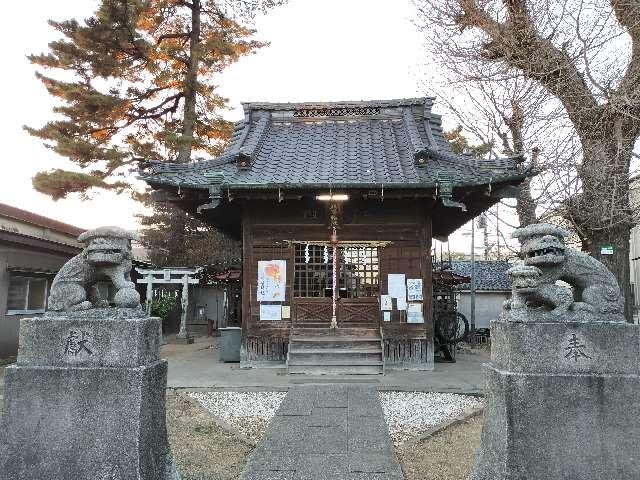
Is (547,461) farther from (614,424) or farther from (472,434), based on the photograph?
(472,434)

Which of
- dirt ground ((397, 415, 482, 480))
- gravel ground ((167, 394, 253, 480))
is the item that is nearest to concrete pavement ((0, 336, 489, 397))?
gravel ground ((167, 394, 253, 480))

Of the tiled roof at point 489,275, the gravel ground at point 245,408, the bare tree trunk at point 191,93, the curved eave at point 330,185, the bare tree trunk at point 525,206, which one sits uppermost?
the bare tree trunk at point 191,93

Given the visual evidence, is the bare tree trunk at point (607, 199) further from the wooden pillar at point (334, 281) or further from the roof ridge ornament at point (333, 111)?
the roof ridge ornament at point (333, 111)

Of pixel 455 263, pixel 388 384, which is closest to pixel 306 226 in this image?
pixel 388 384

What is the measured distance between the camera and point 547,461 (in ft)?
11.8

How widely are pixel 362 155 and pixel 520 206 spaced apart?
13.6ft

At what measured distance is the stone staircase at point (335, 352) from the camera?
10.1 m

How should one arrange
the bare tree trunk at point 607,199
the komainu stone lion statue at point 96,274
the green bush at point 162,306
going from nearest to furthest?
Result: the komainu stone lion statue at point 96,274 < the bare tree trunk at point 607,199 < the green bush at point 162,306

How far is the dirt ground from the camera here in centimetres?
459

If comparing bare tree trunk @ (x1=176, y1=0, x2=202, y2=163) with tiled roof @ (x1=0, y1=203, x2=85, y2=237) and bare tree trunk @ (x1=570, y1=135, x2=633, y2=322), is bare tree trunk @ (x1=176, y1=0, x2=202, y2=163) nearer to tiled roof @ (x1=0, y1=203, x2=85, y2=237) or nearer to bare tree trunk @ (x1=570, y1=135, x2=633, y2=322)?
tiled roof @ (x1=0, y1=203, x2=85, y2=237)

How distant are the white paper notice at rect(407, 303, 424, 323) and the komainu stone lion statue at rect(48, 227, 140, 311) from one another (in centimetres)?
796

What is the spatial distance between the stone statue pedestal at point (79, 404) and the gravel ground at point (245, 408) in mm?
2263

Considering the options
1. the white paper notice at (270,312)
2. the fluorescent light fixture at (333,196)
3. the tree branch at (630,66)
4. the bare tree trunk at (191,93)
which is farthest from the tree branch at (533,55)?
the bare tree trunk at (191,93)

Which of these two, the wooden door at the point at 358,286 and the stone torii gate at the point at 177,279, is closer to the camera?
the wooden door at the point at 358,286
